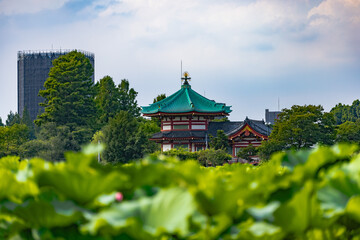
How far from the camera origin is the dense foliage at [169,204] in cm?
77

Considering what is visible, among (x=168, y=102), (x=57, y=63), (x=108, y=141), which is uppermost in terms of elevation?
(x=57, y=63)

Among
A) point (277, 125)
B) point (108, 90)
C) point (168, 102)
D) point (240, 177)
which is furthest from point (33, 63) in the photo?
point (240, 177)

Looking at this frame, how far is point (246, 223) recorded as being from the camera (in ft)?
2.93

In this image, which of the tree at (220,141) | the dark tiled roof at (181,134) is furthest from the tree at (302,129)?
the dark tiled roof at (181,134)

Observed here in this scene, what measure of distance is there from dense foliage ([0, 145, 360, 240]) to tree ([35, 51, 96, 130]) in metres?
26.9

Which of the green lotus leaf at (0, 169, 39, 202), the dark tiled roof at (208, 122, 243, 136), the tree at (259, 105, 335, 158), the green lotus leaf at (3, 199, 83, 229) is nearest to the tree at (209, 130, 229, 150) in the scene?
the tree at (259, 105, 335, 158)

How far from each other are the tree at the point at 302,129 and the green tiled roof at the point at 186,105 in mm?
4597

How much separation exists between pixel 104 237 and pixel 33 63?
4986 cm

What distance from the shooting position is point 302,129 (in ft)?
59.5

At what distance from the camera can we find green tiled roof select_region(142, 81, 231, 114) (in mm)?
22250

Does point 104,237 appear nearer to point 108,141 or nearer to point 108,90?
point 108,141

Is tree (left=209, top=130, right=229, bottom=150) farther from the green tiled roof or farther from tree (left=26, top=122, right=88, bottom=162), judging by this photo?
tree (left=26, top=122, right=88, bottom=162)

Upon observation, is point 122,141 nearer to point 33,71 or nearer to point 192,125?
point 192,125

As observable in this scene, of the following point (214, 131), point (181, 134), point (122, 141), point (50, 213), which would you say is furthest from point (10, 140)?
point (50, 213)
